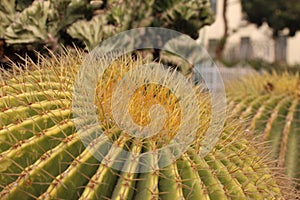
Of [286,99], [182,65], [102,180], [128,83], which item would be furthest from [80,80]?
[286,99]

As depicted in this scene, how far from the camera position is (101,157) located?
5.69 ft

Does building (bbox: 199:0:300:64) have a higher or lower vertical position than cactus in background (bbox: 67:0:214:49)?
lower

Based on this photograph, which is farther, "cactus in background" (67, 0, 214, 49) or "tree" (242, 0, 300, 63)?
"tree" (242, 0, 300, 63)

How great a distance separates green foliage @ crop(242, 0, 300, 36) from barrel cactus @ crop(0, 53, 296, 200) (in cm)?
1475

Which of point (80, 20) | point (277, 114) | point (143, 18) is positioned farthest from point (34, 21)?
point (277, 114)

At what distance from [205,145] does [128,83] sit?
35cm

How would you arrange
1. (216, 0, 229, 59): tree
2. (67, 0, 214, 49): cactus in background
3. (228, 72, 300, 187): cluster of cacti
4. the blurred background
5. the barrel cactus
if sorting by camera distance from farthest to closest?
(216, 0, 229, 59): tree
(67, 0, 214, 49): cactus in background
the blurred background
(228, 72, 300, 187): cluster of cacti
the barrel cactus

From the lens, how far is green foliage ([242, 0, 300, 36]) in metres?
16.2

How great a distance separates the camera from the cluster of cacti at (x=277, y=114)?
3.25 m

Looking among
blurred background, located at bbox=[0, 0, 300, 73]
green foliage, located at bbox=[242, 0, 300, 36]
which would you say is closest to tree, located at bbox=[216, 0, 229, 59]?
green foliage, located at bbox=[242, 0, 300, 36]

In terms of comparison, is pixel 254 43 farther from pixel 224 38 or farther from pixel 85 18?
pixel 85 18

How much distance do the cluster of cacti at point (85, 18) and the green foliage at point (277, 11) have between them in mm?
12916

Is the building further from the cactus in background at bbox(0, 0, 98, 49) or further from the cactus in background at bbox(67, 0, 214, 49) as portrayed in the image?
the cactus in background at bbox(0, 0, 98, 49)

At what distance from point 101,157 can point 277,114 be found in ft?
6.18
